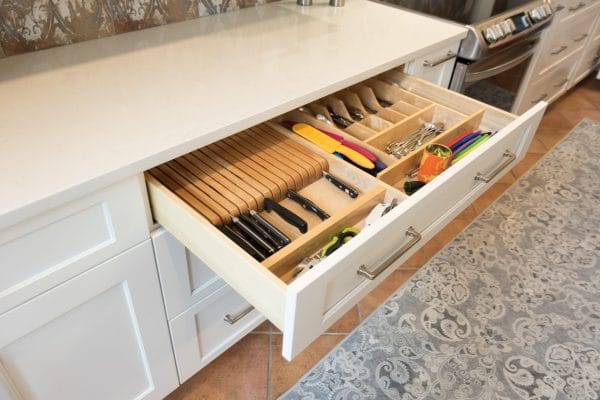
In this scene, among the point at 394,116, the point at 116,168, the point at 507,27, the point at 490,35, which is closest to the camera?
the point at 116,168

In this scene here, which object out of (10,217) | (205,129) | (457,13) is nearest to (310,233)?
(205,129)

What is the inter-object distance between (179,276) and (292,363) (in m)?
0.63

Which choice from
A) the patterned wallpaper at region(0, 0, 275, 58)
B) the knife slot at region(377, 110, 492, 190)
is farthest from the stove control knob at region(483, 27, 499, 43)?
the patterned wallpaper at region(0, 0, 275, 58)

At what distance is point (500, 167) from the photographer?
0.99 metres

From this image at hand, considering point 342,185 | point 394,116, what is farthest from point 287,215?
point 394,116

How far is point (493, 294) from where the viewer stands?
1667mm

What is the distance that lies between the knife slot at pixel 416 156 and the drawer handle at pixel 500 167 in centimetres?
12

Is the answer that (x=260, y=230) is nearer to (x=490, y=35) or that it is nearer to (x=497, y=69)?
(x=490, y=35)

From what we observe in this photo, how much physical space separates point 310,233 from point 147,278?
14.0 inches

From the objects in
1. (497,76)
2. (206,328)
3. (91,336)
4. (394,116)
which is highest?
(394,116)

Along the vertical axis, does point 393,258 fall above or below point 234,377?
above

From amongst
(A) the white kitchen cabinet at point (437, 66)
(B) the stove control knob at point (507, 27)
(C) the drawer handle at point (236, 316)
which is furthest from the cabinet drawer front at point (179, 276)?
(B) the stove control knob at point (507, 27)

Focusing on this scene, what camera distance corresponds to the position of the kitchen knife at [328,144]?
3.21 ft

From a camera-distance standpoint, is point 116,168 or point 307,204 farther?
point 307,204
